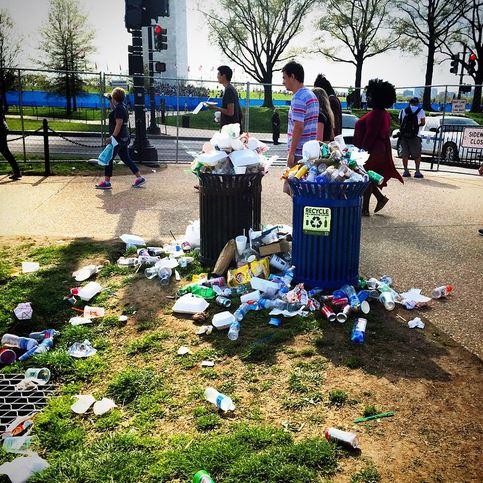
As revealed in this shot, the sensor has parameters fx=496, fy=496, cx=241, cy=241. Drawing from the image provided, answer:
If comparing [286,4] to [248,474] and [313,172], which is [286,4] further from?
[248,474]

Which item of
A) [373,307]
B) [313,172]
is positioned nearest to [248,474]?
[373,307]

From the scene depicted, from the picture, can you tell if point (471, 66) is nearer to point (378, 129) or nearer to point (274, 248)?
point (378, 129)

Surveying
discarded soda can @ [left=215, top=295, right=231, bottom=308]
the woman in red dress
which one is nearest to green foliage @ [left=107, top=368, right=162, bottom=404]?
discarded soda can @ [left=215, top=295, right=231, bottom=308]

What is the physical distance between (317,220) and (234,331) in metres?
1.20

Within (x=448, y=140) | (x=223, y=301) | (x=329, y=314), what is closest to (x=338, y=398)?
(x=329, y=314)

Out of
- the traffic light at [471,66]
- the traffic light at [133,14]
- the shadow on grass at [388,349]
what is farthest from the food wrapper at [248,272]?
Result: the traffic light at [471,66]

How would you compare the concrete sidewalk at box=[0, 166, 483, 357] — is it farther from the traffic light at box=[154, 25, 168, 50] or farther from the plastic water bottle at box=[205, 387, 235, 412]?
the traffic light at box=[154, 25, 168, 50]

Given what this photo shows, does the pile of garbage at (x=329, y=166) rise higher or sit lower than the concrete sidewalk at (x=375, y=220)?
higher

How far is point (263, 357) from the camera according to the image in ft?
11.2

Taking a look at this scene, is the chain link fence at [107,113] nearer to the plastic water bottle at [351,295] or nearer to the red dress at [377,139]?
the red dress at [377,139]

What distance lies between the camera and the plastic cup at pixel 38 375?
318 cm

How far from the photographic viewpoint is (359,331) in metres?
3.64

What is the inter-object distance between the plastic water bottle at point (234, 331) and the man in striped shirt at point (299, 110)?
7.38ft

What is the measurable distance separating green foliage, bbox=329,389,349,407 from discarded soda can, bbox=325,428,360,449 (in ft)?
0.99
